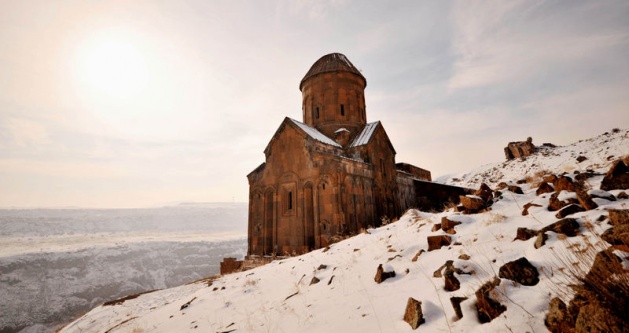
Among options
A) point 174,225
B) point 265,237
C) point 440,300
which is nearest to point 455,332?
point 440,300

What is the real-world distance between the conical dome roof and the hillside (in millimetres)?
12594

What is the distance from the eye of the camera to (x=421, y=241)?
4.70 meters

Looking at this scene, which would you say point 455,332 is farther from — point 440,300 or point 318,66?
point 318,66

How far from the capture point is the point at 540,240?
301 centimetres

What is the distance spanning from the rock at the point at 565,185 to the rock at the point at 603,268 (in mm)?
2423

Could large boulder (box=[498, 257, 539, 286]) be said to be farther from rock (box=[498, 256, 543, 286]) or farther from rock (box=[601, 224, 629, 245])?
rock (box=[601, 224, 629, 245])

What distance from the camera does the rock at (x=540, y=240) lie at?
2.98 metres

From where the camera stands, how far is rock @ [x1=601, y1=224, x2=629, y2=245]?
2.24m

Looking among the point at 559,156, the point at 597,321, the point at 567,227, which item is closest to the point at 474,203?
the point at 567,227

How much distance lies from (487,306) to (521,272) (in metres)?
0.58

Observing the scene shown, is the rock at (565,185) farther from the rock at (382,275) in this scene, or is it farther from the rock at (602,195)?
the rock at (382,275)

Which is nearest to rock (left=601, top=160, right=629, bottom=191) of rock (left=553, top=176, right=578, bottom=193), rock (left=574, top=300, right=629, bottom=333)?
rock (left=553, top=176, right=578, bottom=193)

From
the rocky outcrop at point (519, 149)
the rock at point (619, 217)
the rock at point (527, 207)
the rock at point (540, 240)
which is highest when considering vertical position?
the rocky outcrop at point (519, 149)

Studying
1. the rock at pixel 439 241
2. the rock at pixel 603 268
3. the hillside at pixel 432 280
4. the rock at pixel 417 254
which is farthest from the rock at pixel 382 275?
the rock at pixel 603 268
